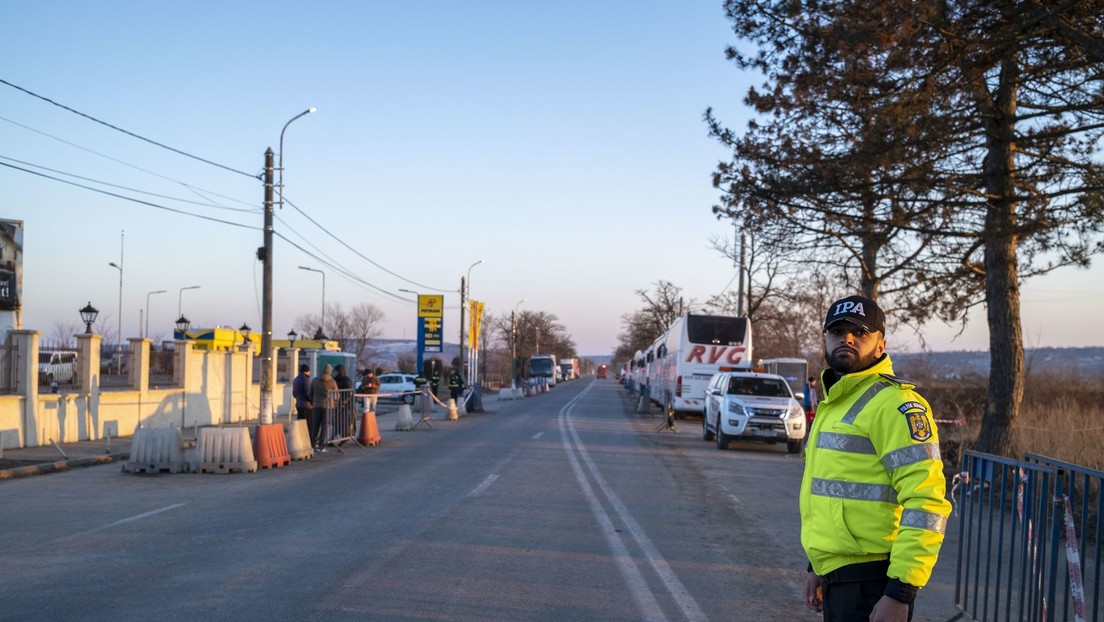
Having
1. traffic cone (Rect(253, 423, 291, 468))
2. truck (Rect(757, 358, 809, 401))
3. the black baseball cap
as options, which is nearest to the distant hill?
truck (Rect(757, 358, 809, 401))

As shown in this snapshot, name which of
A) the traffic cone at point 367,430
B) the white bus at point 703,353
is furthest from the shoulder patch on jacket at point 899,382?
the white bus at point 703,353

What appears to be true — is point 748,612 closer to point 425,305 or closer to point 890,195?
point 890,195

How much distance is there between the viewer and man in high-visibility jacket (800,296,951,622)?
10.7ft

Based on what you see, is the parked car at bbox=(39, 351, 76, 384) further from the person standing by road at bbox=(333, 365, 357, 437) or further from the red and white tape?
the red and white tape

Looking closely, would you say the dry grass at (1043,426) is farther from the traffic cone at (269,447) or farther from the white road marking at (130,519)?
the white road marking at (130,519)

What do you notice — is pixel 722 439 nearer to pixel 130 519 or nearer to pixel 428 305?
pixel 130 519

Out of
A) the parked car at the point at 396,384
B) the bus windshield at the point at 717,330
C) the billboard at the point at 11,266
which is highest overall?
the billboard at the point at 11,266

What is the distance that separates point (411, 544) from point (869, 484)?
249 inches

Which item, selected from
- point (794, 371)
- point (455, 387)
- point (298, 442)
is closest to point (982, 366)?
point (794, 371)

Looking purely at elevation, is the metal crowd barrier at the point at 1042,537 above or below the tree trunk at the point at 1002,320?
below

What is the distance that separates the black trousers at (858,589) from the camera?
3489 millimetres

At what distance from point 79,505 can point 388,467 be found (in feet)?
18.9

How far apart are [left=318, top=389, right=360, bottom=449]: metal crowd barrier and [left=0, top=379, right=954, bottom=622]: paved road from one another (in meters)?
3.04

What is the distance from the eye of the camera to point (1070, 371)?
3894cm
